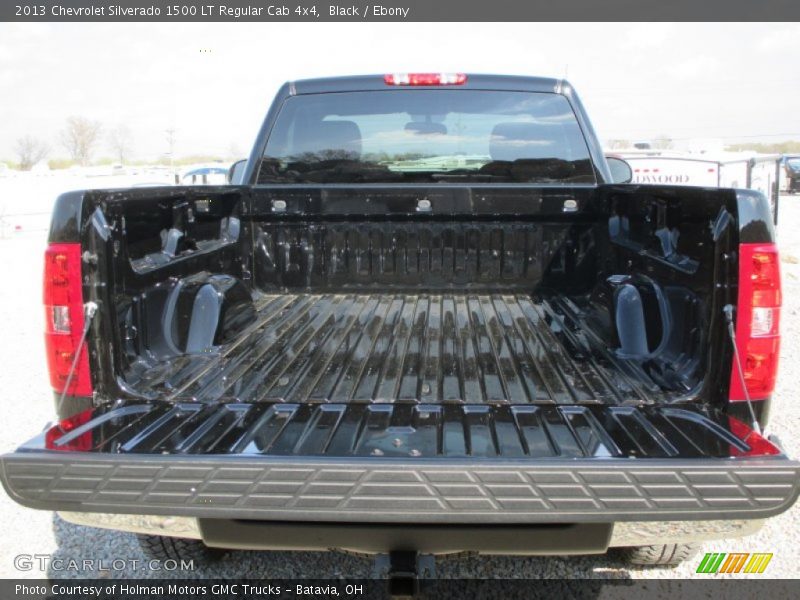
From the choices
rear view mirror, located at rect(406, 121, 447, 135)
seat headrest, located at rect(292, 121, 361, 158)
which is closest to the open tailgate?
seat headrest, located at rect(292, 121, 361, 158)

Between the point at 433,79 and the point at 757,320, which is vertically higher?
the point at 433,79

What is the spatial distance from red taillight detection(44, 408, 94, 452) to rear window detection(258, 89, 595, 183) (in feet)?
6.66

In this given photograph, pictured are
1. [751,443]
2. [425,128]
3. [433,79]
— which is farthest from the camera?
[425,128]

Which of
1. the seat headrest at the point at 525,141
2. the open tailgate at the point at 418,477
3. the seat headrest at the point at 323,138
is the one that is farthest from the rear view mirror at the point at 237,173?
the open tailgate at the point at 418,477

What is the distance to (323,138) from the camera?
3.92 metres

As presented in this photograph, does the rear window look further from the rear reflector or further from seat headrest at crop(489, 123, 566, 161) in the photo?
the rear reflector

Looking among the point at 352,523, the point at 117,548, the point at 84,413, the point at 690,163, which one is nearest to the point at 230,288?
the point at 84,413

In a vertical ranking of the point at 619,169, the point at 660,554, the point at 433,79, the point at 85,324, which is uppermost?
the point at 433,79

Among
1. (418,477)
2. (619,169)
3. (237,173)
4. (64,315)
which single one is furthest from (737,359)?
(237,173)

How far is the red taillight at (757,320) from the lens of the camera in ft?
6.96

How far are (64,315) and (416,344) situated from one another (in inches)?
57.4

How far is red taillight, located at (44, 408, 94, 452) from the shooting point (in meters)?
2.00

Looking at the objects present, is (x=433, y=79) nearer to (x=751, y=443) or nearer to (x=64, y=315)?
(x=64, y=315)

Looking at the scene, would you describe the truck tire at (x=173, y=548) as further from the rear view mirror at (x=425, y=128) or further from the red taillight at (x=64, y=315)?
the rear view mirror at (x=425, y=128)
